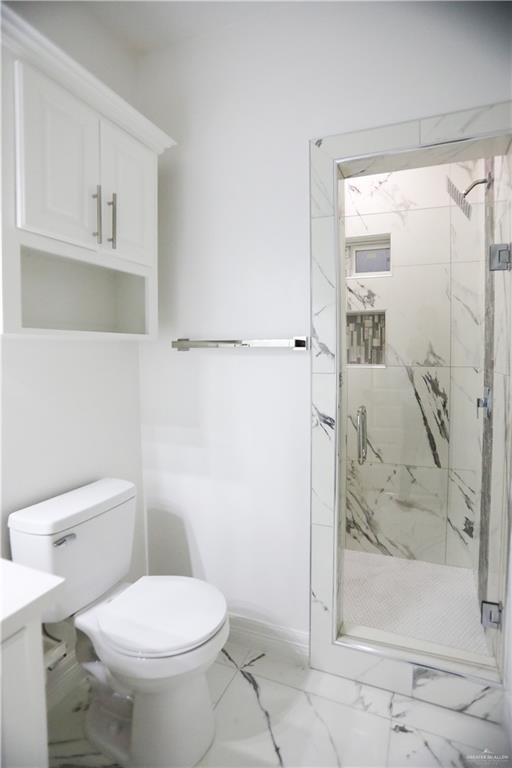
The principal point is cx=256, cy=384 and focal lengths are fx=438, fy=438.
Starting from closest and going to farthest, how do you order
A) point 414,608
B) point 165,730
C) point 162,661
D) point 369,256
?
point 162,661
point 165,730
point 414,608
point 369,256

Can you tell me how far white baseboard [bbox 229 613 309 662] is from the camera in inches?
70.2

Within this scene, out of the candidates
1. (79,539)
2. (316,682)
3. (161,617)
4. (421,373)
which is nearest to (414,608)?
(316,682)

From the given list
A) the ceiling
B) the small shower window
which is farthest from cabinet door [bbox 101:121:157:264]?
the small shower window

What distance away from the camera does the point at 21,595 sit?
3.22 ft

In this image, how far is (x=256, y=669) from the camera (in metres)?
1.75

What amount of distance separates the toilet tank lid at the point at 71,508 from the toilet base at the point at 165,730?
0.58 metres

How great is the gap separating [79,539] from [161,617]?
38 cm

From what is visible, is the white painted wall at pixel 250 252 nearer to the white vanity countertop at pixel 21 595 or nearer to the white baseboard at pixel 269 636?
the white baseboard at pixel 269 636

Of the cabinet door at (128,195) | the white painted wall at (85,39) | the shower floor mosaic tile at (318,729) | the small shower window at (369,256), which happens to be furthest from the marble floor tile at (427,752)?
the white painted wall at (85,39)

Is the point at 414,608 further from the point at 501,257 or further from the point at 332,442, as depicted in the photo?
the point at 501,257

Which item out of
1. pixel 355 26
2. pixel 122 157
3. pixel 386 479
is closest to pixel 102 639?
pixel 122 157

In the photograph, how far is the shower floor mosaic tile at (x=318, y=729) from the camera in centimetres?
136

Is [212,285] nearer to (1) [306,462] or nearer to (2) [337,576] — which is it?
(1) [306,462]

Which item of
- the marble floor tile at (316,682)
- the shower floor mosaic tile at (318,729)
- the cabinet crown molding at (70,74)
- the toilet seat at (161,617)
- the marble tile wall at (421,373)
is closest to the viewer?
the cabinet crown molding at (70,74)
